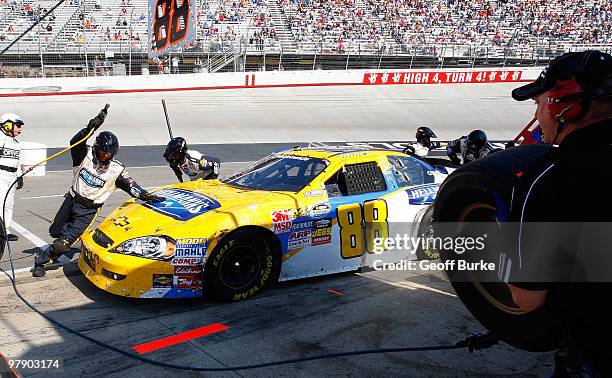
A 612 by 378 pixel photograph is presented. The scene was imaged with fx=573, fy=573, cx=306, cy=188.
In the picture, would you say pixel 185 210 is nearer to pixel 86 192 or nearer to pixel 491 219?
pixel 86 192

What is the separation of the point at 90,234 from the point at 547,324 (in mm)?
4568

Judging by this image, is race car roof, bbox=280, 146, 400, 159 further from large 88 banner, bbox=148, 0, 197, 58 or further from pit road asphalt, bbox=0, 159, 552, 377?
large 88 banner, bbox=148, 0, 197, 58

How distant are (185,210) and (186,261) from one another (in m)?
0.62

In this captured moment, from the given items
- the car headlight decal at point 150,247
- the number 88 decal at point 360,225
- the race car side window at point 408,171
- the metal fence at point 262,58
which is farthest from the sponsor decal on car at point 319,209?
the metal fence at point 262,58

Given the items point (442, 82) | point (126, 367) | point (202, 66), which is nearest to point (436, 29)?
point (442, 82)

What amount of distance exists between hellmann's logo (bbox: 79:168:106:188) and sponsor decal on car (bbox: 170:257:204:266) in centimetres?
172

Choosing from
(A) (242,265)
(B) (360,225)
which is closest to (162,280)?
(A) (242,265)

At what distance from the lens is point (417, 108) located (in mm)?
24188

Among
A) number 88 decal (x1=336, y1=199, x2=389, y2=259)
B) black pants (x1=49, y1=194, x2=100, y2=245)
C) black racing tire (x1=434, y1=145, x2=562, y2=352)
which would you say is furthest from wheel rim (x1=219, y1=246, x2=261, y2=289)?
black racing tire (x1=434, y1=145, x2=562, y2=352)

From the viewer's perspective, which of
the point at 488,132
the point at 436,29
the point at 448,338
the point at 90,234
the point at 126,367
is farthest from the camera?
the point at 436,29

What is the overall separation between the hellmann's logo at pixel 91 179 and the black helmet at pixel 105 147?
7.3 inches

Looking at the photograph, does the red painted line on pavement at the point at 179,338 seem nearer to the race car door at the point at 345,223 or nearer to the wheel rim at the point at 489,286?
the race car door at the point at 345,223

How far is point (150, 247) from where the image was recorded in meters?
5.01

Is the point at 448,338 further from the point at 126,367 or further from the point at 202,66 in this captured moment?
the point at 202,66
